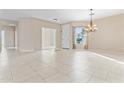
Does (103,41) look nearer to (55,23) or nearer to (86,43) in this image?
(86,43)

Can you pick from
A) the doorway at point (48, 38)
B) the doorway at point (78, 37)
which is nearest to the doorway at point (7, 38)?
the doorway at point (48, 38)

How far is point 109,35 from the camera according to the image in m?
8.59

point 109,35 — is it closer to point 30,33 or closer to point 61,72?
point 30,33

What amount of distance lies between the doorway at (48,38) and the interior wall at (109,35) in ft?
12.1

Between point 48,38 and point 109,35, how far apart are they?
5.33 meters

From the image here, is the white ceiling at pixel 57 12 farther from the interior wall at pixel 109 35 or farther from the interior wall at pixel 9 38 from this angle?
the interior wall at pixel 9 38

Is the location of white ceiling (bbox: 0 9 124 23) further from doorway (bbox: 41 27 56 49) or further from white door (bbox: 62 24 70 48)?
white door (bbox: 62 24 70 48)

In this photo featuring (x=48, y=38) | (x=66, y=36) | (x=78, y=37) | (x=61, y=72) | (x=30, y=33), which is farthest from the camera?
(x=66, y=36)

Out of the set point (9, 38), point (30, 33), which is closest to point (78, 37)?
point (30, 33)

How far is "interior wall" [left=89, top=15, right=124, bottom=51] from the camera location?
7882mm
